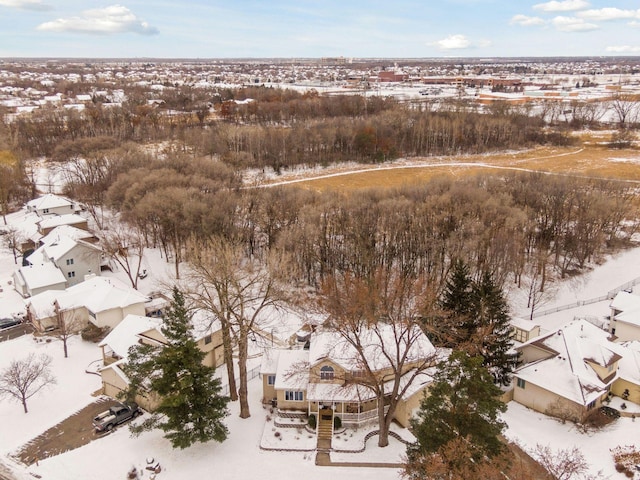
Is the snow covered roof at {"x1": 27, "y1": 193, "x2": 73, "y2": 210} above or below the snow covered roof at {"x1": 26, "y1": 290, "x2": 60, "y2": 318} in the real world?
above

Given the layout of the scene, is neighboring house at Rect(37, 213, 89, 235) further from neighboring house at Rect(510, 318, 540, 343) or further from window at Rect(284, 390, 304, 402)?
neighboring house at Rect(510, 318, 540, 343)

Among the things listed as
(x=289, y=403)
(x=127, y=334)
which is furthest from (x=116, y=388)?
(x=289, y=403)

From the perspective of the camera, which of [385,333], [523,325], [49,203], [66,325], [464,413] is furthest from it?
[49,203]

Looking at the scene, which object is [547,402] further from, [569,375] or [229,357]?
[229,357]

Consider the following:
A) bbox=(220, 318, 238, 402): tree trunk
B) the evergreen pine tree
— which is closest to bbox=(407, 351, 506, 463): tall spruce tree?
the evergreen pine tree

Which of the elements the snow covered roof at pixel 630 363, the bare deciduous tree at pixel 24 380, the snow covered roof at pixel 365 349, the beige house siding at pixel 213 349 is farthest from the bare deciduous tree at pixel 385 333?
the bare deciduous tree at pixel 24 380

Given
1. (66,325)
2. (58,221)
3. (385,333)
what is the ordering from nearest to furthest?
1. (385,333)
2. (66,325)
3. (58,221)

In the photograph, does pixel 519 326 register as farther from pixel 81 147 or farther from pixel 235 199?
pixel 81 147
